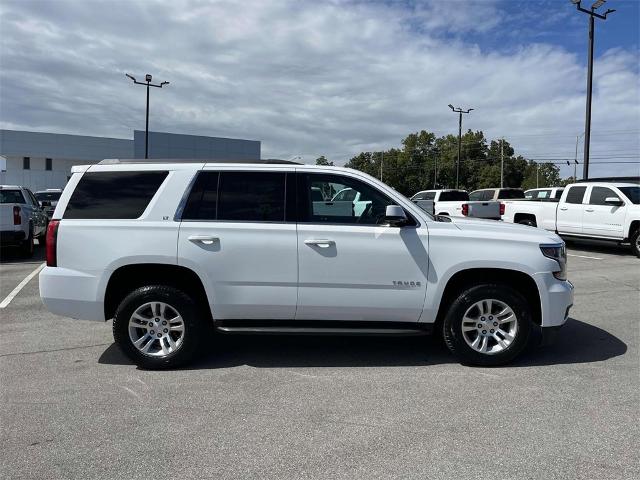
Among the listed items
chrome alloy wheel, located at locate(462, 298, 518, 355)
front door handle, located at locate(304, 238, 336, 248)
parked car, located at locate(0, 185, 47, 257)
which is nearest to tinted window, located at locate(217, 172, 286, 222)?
front door handle, located at locate(304, 238, 336, 248)

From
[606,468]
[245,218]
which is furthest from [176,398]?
[606,468]

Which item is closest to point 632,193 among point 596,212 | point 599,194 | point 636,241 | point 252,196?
point 599,194

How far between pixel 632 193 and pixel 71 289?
13.3 metres

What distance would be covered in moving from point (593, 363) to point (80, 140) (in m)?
71.3

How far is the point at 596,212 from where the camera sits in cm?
1373

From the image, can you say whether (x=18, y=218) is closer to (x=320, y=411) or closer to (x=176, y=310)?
(x=176, y=310)

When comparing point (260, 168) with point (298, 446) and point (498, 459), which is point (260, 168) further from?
point (498, 459)

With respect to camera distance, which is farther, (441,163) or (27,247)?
(441,163)

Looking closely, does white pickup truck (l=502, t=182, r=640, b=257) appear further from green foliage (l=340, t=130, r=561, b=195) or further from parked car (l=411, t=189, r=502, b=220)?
green foliage (l=340, t=130, r=561, b=195)

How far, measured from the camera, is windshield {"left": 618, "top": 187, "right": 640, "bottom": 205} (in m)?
13.1

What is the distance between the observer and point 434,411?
13.1ft

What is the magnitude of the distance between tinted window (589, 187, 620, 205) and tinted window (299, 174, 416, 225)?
11.0 meters

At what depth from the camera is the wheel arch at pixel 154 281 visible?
4.90 metres

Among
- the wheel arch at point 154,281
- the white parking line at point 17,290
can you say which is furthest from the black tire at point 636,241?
the white parking line at point 17,290
